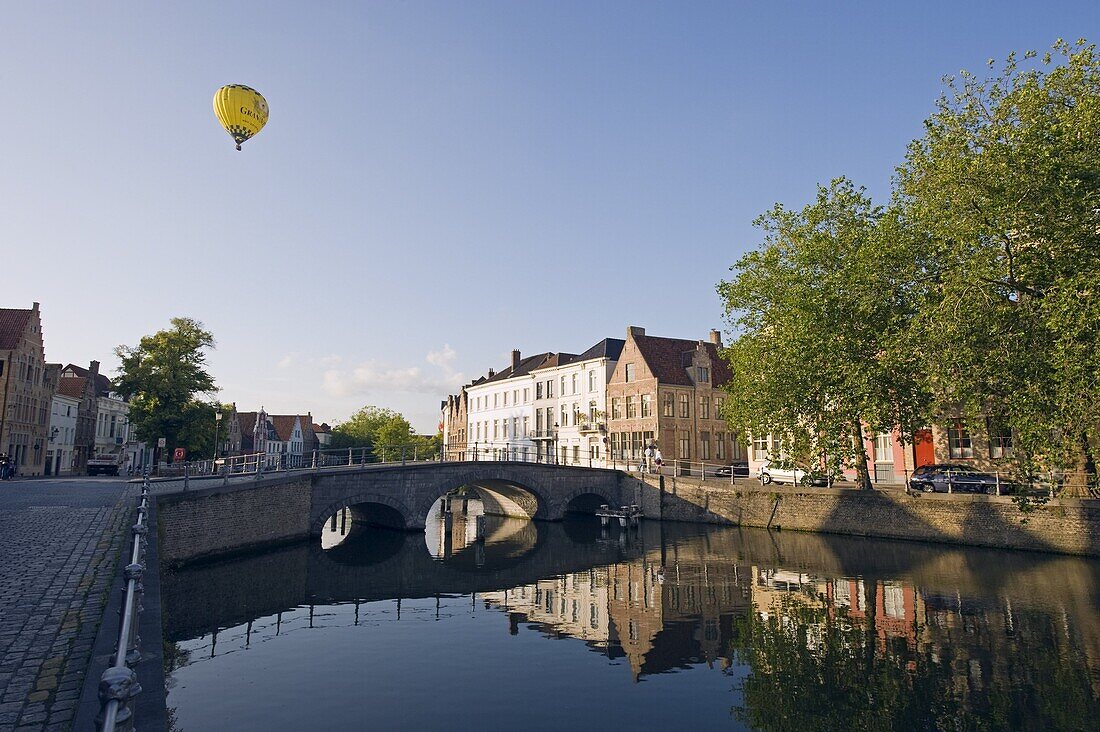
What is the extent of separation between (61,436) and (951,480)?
220 feet

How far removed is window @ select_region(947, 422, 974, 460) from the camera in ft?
114

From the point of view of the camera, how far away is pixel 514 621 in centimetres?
1684

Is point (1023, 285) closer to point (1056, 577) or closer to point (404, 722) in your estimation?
point (1056, 577)

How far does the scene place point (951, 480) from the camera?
30156 millimetres

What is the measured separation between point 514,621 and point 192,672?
7165 mm

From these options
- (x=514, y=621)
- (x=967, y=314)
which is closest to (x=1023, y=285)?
(x=967, y=314)

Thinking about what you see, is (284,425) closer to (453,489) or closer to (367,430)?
(367,430)

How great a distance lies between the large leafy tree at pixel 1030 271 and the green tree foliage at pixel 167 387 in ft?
145

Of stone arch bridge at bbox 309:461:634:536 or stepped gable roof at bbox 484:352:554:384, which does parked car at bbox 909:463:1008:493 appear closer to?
stone arch bridge at bbox 309:461:634:536

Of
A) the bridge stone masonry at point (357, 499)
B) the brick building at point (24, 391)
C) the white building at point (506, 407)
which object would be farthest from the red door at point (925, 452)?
the brick building at point (24, 391)

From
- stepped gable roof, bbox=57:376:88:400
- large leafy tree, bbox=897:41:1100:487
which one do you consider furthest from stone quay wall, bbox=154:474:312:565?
stepped gable roof, bbox=57:376:88:400

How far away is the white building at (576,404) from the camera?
5572 centimetres

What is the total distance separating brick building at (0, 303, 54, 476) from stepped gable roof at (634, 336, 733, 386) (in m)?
45.6

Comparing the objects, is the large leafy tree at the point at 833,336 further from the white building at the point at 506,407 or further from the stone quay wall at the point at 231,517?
the white building at the point at 506,407
